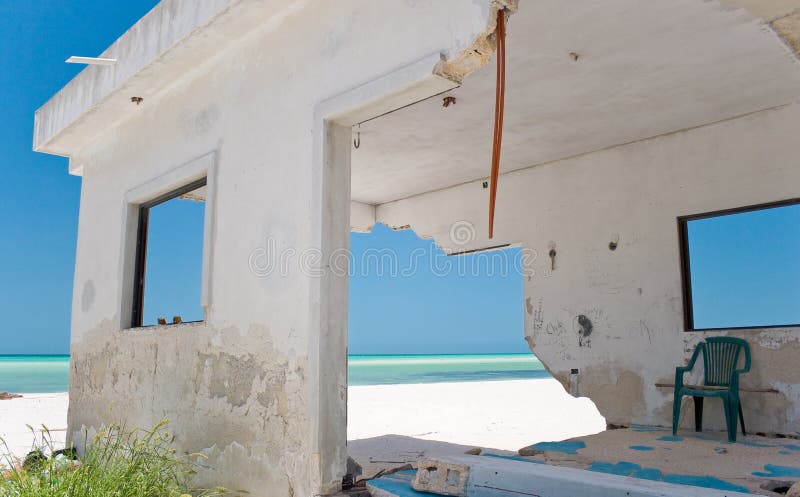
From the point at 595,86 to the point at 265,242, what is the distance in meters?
3.03

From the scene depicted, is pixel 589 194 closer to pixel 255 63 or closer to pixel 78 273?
pixel 255 63

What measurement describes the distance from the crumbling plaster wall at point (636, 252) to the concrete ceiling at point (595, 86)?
0.24 m

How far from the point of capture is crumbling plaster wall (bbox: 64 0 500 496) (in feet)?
10.9

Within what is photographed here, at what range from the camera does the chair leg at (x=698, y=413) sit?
5.51 metres

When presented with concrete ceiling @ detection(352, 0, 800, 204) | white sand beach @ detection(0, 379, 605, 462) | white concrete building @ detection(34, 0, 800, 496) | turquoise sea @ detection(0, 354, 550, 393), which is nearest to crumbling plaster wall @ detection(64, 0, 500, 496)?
white concrete building @ detection(34, 0, 800, 496)

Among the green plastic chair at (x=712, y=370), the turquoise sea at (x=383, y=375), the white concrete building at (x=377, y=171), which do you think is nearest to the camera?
the white concrete building at (x=377, y=171)

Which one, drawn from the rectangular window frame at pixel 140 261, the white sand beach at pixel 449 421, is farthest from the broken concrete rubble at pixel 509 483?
the white sand beach at pixel 449 421

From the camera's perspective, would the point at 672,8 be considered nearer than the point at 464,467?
No

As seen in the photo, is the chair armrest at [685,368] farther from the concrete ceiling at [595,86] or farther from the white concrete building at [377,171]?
the concrete ceiling at [595,86]

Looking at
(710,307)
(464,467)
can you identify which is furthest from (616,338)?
(464,467)

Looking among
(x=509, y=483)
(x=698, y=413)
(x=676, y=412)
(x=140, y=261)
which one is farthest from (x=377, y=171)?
(x=509, y=483)

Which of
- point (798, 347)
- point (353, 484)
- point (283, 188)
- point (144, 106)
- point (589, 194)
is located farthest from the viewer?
point (589, 194)

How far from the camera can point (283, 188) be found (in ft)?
12.5

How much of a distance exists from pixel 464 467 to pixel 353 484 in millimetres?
714
